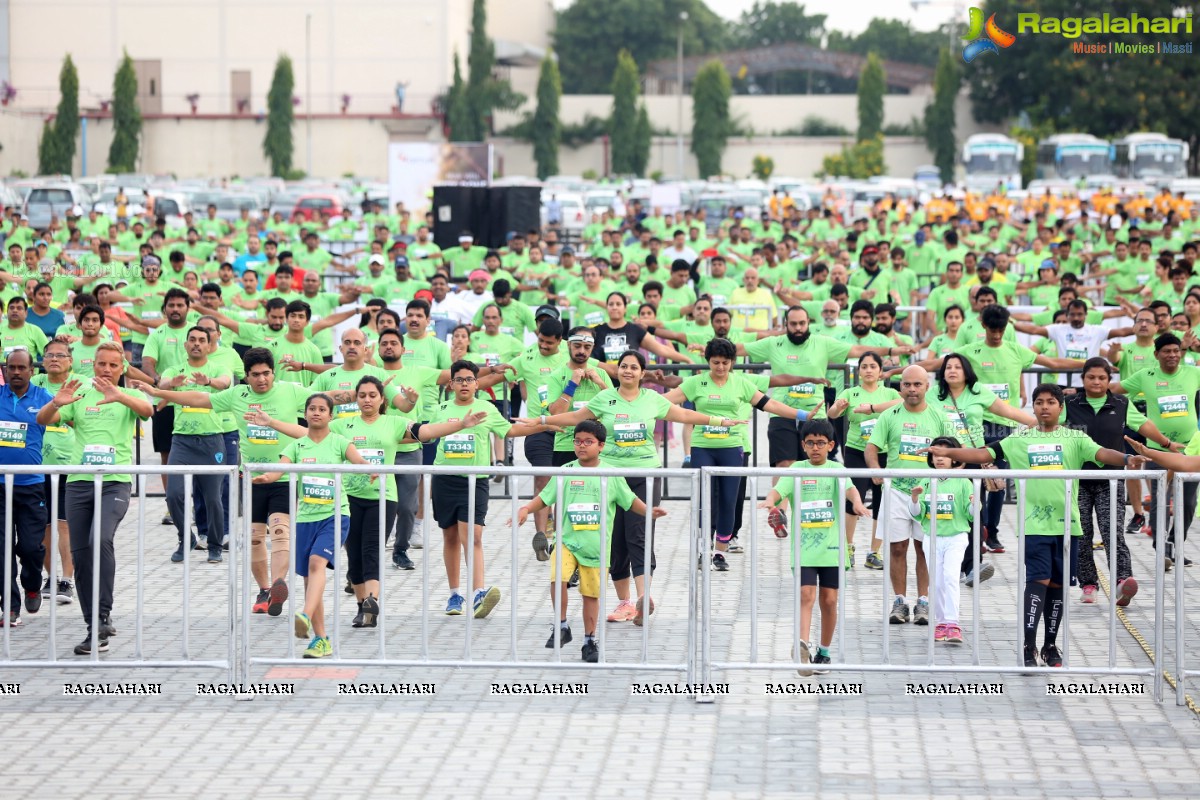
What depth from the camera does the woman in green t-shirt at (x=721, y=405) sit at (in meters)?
12.4

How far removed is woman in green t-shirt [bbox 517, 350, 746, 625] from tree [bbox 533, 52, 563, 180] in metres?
65.1

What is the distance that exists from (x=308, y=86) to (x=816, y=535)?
228ft

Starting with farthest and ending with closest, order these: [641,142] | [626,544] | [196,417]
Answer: [641,142], [196,417], [626,544]

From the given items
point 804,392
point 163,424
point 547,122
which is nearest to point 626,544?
point 804,392

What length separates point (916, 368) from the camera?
11.0m

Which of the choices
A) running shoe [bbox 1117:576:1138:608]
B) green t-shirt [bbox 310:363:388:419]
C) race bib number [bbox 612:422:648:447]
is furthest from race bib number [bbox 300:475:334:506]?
running shoe [bbox 1117:576:1138:608]

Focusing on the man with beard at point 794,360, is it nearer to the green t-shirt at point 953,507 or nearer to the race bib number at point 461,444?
the race bib number at point 461,444

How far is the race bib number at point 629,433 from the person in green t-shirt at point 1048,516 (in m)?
2.38

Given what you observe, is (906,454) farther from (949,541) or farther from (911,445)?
(949,541)

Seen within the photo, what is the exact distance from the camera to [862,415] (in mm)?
12500

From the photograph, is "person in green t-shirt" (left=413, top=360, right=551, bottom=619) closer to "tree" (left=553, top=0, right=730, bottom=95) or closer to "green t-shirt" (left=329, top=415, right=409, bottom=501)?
"green t-shirt" (left=329, top=415, right=409, bottom=501)

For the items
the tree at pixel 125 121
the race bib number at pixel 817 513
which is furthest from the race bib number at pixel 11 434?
the tree at pixel 125 121

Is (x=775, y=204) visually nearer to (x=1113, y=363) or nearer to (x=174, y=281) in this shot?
(x=174, y=281)

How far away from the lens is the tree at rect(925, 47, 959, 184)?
75500 mm
